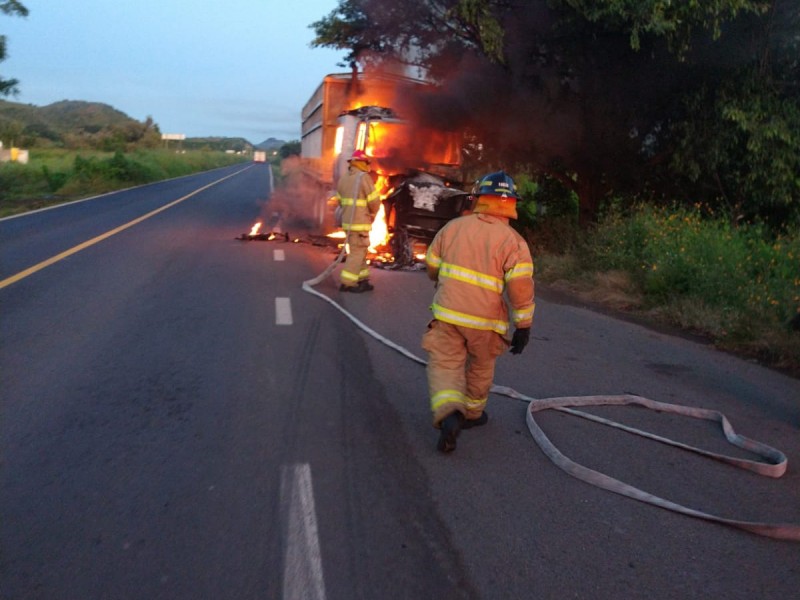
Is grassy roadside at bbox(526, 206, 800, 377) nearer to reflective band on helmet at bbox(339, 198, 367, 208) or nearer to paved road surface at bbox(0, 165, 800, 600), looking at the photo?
paved road surface at bbox(0, 165, 800, 600)

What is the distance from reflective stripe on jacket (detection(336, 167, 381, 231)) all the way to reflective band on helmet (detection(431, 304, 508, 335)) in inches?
219

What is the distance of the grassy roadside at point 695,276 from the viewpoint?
28.3 feet

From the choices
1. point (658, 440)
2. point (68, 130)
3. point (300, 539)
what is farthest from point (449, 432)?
point (68, 130)

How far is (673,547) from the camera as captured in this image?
3824 mm

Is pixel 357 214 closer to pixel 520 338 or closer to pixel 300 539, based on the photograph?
pixel 520 338

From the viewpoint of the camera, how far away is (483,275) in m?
4.91

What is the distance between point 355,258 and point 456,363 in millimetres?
5661

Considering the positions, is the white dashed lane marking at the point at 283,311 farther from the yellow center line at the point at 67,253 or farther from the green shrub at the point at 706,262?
the green shrub at the point at 706,262

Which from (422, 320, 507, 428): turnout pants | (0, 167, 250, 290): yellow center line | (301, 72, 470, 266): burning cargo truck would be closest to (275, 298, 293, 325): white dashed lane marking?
(301, 72, 470, 266): burning cargo truck

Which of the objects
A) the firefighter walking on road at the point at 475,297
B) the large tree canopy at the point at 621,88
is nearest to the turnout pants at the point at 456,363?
the firefighter walking on road at the point at 475,297

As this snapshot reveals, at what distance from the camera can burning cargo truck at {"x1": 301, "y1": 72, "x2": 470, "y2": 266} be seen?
13.6 metres

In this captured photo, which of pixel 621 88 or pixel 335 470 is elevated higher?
pixel 621 88

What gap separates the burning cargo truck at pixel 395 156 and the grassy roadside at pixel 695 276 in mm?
2221

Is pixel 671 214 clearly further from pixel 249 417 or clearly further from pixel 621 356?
pixel 249 417
